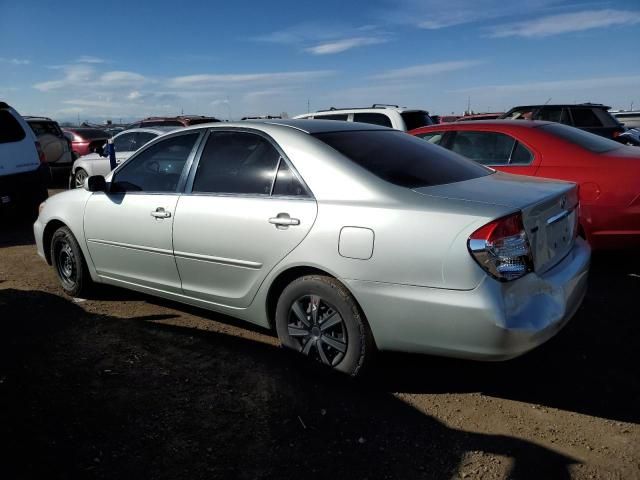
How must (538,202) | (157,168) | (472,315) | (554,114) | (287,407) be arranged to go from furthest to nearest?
(554,114), (157,168), (287,407), (538,202), (472,315)

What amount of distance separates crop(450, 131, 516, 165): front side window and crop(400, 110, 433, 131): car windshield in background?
3.40 metres

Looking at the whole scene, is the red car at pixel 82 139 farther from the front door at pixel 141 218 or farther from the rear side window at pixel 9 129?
the front door at pixel 141 218

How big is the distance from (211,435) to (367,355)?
3.09 feet

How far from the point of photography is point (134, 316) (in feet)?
14.4

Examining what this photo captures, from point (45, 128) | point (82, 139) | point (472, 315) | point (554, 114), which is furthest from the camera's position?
point (82, 139)

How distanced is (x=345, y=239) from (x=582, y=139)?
12.0 ft

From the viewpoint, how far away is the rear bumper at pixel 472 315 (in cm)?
255

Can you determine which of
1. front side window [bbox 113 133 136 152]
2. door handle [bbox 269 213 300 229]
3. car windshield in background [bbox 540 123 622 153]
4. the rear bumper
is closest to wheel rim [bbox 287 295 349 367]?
the rear bumper

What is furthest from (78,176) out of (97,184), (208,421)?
(208,421)

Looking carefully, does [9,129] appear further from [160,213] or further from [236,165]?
[236,165]

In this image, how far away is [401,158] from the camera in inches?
133

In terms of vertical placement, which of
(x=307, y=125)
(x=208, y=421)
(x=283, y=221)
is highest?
(x=307, y=125)

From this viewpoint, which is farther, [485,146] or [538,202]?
[485,146]

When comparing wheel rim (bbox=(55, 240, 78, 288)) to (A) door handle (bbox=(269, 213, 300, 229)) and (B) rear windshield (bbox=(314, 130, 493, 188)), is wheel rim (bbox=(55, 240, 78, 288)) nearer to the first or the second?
(A) door handle (bbox=(269, 213, 300, 229))
